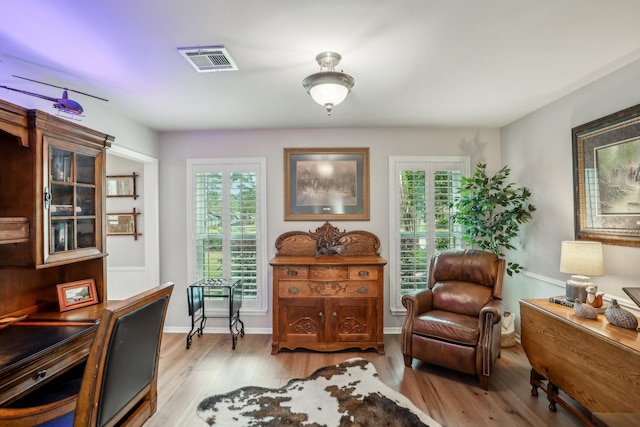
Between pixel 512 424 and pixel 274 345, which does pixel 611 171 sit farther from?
pixel 274 345

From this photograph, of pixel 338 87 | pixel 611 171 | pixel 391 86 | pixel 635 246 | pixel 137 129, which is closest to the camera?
pixel 338 87

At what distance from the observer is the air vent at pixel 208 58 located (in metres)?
1.96

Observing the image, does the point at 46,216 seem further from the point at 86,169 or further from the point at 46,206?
the point at 86,169

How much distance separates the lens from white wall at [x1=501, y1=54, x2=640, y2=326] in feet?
7.55

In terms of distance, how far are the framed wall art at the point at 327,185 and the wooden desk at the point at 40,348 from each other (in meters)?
2.37

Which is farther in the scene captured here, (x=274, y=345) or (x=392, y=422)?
(x=274, y=345)

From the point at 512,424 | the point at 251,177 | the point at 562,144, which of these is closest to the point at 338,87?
the point at 251,177

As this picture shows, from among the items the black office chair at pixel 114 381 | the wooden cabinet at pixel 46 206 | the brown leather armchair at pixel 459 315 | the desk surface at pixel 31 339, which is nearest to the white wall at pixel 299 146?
the brown leather armchair at pixel 459 315

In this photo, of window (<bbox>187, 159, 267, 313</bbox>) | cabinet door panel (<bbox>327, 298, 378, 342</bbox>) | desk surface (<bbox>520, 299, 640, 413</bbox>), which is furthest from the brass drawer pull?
desk surface (<bbox>520, 299, 640, 413</bbox>)

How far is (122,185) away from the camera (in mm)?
4094

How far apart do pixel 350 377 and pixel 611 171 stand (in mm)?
2783

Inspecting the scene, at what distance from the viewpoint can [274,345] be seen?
10.6 ft

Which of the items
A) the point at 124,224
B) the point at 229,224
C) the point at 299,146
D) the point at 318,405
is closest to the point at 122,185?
the point at 124,224

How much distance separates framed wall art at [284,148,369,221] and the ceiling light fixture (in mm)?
1732
